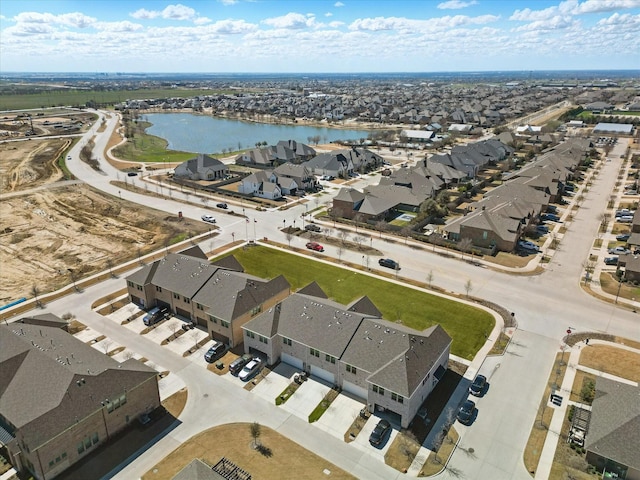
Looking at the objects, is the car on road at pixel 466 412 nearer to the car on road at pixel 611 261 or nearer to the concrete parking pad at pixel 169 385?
the concrete parking pad at pixel 169 385

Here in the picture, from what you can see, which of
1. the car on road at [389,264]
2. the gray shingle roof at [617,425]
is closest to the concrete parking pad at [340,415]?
the gray shingle roof at [617,425]

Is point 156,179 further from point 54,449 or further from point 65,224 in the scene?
point 54,449

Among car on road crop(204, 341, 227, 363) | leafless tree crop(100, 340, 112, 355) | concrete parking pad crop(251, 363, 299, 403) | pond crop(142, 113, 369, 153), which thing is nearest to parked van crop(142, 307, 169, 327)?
leafless tree crop(100, 340, 112, 355)

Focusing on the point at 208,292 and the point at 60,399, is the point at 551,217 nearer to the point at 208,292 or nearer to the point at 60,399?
the point at 208,292

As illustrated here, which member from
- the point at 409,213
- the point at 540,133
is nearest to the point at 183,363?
the point at 409,213

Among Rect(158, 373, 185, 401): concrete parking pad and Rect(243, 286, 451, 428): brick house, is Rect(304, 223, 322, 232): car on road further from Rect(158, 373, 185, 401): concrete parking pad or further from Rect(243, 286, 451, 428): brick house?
Rect(158, 373, 185, 401): concrete parking pad
